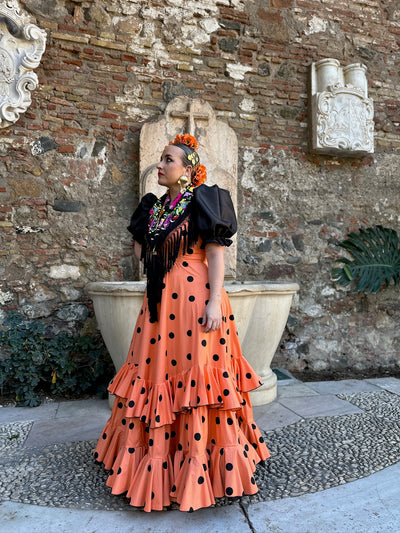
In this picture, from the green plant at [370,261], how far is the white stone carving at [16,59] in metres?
3.43

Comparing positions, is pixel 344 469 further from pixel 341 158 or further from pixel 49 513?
pixel 341 158

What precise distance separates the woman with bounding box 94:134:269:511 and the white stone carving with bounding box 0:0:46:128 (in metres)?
2.28

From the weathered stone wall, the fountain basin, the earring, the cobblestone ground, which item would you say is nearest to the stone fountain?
the fountain basin

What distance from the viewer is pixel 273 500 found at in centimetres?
178

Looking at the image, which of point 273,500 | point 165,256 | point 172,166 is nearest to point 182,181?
point 172,166

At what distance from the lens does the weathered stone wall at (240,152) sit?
364 centimetres

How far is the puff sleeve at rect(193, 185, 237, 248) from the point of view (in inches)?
69.9

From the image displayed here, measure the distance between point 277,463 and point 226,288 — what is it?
121 centimetres

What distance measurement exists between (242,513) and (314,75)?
14.0 ft

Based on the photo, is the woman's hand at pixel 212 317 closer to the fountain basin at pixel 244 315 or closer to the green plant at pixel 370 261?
the fountain basin at pixel 244 315

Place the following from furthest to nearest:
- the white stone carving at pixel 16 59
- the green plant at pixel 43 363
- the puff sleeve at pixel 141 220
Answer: the white stone carving at pixel 16 59 < the green plant at pixel 43 363 < the puff sleeve at pixel 141 220

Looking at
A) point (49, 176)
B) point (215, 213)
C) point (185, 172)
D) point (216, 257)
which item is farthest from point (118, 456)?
point (49, 176)

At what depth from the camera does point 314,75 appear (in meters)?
4.45

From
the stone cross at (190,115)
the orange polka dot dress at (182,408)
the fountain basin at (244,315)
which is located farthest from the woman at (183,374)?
the stone cross at (190,115)
